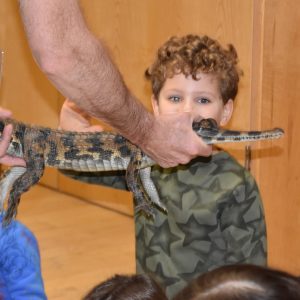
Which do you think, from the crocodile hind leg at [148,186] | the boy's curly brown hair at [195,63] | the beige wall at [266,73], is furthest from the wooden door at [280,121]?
the crocodile hind leg at [148,186]

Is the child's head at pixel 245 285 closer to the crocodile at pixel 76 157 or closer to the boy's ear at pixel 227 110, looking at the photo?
the crocodile at pixel 76 157

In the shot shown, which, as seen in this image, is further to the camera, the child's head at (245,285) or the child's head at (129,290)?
the child's head at (129,290)

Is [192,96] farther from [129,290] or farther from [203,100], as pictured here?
[129,290]

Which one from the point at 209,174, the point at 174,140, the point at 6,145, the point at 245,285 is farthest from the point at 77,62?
the point at 245,285

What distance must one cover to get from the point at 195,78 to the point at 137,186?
36 centimetres

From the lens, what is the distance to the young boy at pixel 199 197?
6.12 ft

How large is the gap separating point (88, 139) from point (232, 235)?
51cm

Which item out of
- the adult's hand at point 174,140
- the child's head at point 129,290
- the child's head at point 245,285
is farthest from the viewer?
the adult's hand at point 174,140

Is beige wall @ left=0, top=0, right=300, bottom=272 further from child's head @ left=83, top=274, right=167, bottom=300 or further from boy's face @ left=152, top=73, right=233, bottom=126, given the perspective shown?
child's head @ left=83, top=274, right=167, bottom=300

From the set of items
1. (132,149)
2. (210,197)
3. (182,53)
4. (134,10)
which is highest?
(134,10)

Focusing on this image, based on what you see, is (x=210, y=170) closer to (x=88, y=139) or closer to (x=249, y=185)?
(x=249, y=185)

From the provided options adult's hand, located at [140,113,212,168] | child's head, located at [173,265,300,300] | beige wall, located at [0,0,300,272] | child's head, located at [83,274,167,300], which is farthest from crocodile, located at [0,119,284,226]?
beige wall, located at [0,0,300,272]

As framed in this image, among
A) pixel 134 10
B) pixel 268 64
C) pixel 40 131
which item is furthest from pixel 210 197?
pixel 134 10

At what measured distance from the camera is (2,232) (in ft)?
6.42
